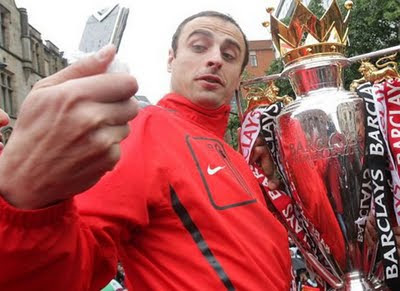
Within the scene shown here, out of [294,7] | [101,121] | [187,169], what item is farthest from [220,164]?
[294,7]

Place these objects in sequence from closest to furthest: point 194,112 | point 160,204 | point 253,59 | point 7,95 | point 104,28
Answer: point 104,28
point 160,204
point 194,112
point 7,95
point 253,59

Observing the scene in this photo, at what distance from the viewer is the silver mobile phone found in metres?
0.74

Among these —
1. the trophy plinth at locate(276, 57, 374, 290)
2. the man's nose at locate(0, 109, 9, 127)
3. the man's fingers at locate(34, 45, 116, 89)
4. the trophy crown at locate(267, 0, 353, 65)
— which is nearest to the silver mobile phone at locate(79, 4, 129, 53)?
the man's fingers at locate(34, 45, 116, 89)

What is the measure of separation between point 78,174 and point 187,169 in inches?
25.2

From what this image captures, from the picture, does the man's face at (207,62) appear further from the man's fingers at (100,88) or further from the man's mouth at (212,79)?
the man's fingers at (100,88)

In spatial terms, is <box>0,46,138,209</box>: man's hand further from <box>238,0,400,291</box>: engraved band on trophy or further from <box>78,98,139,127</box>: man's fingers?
<box>238,0,400,291</box>: engraved band on trophy

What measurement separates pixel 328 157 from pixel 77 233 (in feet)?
4.26

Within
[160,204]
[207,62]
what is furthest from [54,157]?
[207,62]

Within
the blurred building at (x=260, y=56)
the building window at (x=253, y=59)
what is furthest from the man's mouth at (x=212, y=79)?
the building window at (x=253, y=59)

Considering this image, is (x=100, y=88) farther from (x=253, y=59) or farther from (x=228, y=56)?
(x=253, y=59)

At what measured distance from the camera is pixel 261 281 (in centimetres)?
129

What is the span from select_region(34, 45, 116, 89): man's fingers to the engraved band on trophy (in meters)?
1.38

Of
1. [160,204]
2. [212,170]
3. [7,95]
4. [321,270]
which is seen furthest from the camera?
[7,95]

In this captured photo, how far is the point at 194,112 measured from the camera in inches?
65.3
